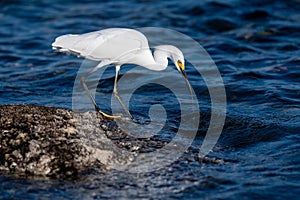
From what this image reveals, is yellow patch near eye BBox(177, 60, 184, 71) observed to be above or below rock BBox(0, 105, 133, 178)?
above

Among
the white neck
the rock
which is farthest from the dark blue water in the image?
the white neck

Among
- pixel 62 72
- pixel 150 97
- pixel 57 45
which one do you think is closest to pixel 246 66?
pixel 150 97

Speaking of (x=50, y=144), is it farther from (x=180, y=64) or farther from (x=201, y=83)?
(x=201, y=83)

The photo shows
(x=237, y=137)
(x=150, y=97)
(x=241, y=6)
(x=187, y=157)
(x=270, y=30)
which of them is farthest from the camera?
(x=241, y=6)

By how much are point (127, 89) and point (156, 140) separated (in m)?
2.19

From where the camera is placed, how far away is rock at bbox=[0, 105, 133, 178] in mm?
4473

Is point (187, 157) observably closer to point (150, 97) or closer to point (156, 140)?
point (156, 140)

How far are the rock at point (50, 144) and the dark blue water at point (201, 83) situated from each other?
14cm

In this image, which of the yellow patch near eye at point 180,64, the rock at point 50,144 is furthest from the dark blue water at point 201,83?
the yellow patch near eye at point 180,64

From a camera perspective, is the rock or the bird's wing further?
the bird's wing

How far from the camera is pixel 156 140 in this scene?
521 centimetres

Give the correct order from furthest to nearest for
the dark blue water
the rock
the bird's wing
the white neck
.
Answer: the white neck
the bird's wing
the rock
the dark blue water

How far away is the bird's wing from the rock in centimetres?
98

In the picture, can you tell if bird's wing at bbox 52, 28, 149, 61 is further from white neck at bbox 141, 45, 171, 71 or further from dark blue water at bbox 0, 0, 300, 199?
dark blue water at bbox 0, 0, 300, 199
